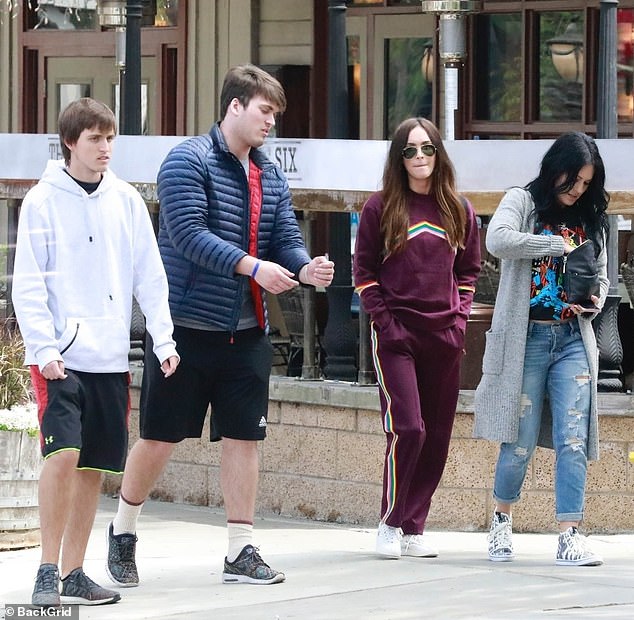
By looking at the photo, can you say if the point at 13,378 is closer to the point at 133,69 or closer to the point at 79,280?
the point at 79,280

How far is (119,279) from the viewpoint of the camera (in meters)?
5.95

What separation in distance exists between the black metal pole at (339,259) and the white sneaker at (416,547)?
1.58 metres

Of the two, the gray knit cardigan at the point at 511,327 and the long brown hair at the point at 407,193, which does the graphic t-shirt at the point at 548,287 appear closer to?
the gray knit cardigan at the point at 511,327

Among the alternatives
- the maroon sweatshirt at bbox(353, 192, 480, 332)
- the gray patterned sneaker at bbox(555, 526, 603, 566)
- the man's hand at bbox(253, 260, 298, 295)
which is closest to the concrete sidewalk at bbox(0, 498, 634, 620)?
the gray patterned sneaker at bbox(555, 526, 603, 566)

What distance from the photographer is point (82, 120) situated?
19.2 ft

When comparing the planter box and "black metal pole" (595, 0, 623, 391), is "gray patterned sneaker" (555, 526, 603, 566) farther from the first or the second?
the planter box

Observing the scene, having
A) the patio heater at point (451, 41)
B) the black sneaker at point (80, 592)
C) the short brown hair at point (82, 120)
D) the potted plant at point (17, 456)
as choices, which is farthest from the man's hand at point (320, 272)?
the patio heater at point (451, 41)

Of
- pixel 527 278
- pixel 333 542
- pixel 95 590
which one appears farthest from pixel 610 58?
pixel 95 590

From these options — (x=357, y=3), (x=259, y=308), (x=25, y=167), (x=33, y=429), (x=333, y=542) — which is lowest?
(x=333, y=542)

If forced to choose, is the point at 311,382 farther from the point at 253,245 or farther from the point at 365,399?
the point at 253,245

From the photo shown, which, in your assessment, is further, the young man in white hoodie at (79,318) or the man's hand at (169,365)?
the man's hand at (169,365)

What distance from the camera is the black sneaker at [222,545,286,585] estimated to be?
21.0 feet

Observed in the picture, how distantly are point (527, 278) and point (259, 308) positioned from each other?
1140 millimetres

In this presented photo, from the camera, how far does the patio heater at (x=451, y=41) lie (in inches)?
399
